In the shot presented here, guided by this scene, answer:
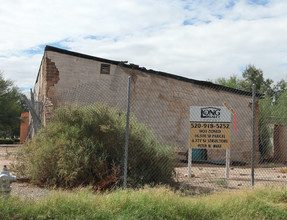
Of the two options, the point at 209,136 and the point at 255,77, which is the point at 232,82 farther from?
the point at 209,136

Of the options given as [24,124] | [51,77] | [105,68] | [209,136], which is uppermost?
[105,68]

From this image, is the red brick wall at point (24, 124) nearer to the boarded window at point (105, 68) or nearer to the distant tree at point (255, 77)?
the boarded window at point (105, 68)

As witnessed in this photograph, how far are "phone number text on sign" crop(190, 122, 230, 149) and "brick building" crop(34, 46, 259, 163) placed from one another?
5545 millimetres

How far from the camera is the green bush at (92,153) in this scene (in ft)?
24.2

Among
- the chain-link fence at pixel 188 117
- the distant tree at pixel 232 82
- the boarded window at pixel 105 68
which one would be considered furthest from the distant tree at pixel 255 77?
the boarded window at pixel 105 68

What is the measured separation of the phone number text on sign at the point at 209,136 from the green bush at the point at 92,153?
779 millimetres

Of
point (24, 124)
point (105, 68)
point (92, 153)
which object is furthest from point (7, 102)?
point (92, 153)

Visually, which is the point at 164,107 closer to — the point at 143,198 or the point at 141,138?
the point at 141,138

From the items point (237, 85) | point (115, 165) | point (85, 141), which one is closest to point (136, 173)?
point (115, 165)

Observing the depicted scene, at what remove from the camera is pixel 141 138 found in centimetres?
816

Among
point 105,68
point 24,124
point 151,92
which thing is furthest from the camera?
point 24,124

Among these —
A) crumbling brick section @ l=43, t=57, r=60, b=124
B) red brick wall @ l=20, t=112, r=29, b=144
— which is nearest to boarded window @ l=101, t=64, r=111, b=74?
crumbling brick section @ l=43, t=57, r=60, b=124

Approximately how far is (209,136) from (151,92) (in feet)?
22.7

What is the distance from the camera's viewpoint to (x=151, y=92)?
50.6 feet
